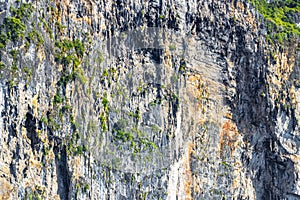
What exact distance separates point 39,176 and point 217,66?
9.10 meters

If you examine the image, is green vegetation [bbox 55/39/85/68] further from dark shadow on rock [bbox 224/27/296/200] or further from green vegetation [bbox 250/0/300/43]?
green vegetation [bbox 250/0/300/43]

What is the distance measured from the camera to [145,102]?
3022 centimetres

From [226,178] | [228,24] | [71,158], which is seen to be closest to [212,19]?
[228,24]

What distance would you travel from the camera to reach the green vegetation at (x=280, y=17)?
32406mm

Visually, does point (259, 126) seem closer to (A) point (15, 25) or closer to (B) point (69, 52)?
(B) point (69, 52)

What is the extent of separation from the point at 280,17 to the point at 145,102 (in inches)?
300

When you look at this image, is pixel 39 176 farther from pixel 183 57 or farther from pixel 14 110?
pixel 183 57

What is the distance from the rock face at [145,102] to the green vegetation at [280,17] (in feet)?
1.69

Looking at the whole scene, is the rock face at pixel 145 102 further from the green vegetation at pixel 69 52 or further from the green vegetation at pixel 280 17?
the green vegetation at pixel 280 17

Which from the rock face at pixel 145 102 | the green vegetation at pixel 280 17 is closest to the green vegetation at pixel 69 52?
the rock face at pixel 145 102

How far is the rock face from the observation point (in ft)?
87.2

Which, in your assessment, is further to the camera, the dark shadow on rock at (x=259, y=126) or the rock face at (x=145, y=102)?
the dark shadow on rock at (x=259, y=126)

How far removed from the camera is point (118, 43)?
29.8 meters

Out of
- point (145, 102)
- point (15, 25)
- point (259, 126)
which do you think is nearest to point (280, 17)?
point (259, 126)
